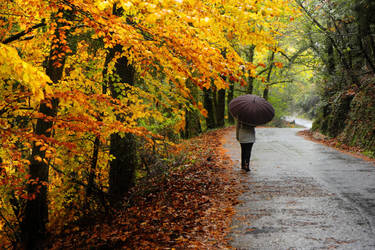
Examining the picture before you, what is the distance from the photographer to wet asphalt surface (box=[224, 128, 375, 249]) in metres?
5.14

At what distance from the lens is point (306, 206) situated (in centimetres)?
661

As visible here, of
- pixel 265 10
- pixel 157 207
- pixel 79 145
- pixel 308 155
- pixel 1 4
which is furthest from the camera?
pixel 308 155

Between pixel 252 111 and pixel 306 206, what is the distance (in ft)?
10.2

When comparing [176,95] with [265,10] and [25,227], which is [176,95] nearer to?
[265,10]

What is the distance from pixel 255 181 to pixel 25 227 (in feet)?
18.9

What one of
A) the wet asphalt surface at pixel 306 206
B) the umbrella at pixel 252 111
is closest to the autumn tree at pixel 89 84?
the umbrella at pixel 252 111

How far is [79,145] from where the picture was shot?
9758 mm

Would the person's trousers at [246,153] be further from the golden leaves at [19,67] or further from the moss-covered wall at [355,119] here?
the golden leaves at [19,67]

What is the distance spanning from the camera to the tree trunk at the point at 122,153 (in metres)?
9.19

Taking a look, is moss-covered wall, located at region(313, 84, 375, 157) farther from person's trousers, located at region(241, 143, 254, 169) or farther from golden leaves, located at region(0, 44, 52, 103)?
golden leaves, located at region(0, 44, 52, 103)

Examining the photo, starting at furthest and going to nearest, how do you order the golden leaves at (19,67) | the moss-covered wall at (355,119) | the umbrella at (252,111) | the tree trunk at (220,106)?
the tree trunk at (220,106) < the moss-covered wall at (355,119) < the umbrella at (252,111) < the golden leaves at (19,67)

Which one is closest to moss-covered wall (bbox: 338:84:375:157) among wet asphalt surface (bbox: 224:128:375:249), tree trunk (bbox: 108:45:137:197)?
wet asphalt surface (bbox: 224:128:375:249)

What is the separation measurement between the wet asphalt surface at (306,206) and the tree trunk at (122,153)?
3.07 m

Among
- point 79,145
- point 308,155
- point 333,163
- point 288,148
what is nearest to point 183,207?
point 79,145
